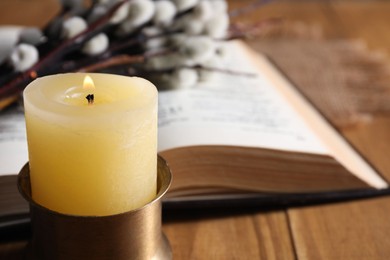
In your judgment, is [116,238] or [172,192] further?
[172,192]

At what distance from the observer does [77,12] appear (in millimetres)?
685

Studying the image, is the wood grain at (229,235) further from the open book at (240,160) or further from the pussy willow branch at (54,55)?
the pussy willow branch at (54,55)

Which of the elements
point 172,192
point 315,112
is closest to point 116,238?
point 172,192

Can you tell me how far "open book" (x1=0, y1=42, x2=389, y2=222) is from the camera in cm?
55

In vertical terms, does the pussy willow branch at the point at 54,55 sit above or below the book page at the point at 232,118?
above

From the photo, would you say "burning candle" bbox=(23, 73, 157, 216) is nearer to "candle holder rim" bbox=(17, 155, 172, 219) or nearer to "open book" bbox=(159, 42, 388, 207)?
"candle holder rim" bbox=(17, 155, 172, 219)

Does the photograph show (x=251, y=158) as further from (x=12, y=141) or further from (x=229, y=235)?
(x=12, y=141)

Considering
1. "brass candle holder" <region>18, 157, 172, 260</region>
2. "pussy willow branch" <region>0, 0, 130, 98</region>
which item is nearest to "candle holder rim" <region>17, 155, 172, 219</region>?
"brass candle holder" <region>18, 157, 172, 260</region>

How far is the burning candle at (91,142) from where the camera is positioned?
0.39 metres

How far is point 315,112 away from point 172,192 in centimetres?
27

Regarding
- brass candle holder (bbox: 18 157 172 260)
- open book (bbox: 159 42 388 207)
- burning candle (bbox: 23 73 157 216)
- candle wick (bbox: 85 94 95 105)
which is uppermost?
candle wick (bbox: 85 94 95 105)

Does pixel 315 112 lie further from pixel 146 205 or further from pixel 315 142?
pixel 146 205

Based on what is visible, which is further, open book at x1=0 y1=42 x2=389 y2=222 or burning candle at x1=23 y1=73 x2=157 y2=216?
open book at x1=0 y1=42 x2=389 y2=222

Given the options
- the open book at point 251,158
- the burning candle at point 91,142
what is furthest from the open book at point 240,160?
the burning candle at point 91,142
